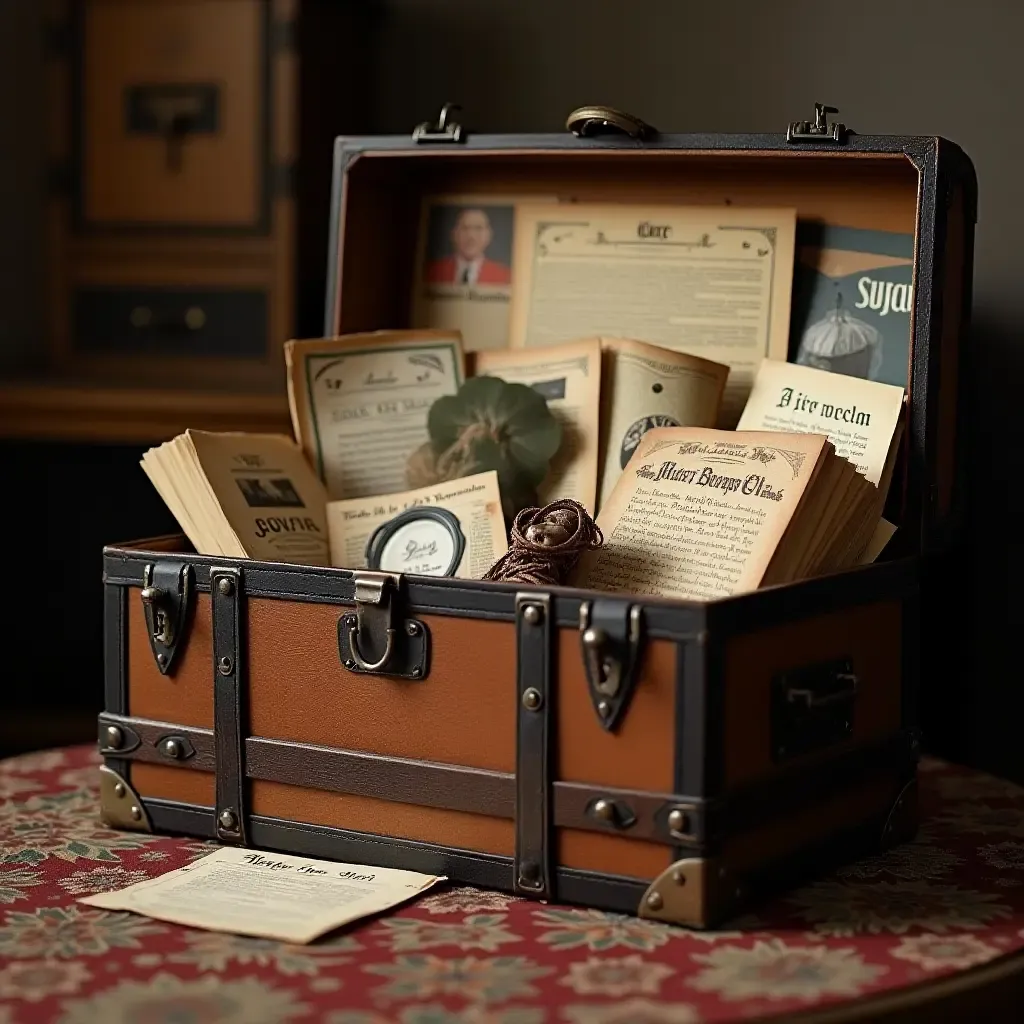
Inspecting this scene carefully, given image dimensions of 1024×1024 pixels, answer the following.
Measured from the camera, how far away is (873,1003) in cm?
106

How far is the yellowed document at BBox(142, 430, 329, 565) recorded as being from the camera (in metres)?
1.52

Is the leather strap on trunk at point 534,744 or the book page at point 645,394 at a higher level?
the book page at point 645,394

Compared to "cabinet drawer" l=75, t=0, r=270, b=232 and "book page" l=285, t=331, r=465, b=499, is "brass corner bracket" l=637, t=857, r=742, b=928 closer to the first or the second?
"book page" l=285, t=331, r=465, b=499

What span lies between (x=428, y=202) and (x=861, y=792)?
2.77 ft

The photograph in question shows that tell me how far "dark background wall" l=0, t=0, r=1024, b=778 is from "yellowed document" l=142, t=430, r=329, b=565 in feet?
2.28

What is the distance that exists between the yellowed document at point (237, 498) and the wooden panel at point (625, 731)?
0.40 meters

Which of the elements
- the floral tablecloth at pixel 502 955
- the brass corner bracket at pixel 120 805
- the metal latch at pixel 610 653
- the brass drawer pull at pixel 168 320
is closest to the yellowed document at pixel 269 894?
the floral tablecloth at pixel 502 955

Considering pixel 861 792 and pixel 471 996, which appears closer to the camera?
pixel 471 996

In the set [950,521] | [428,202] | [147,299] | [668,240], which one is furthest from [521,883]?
[147,299]

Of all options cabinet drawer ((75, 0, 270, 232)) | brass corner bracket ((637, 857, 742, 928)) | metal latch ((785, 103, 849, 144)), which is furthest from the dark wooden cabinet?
brass corner bracket ((637, 857, 742, 928))

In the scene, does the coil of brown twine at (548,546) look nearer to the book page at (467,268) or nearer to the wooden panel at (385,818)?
the wooden panel at (385,818)

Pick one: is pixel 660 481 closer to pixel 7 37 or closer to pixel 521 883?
pixel 521 883

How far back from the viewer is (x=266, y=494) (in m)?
1.58

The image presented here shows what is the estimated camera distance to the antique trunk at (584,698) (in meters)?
1.20
